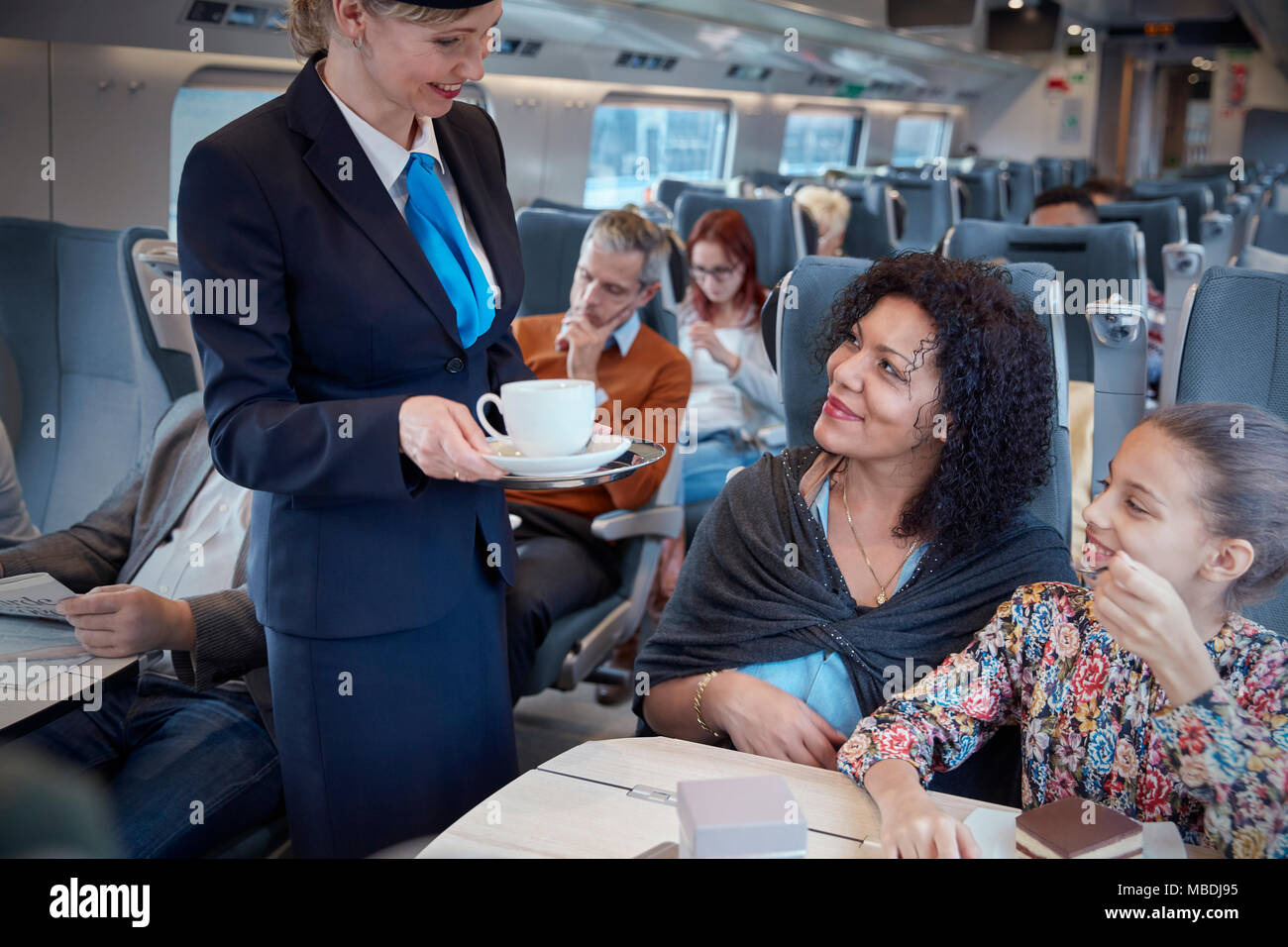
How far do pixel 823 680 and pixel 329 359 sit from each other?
0.86 metres

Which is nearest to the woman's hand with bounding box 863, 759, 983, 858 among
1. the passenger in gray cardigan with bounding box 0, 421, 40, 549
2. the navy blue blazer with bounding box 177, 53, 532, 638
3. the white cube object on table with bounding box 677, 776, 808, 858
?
the white cube object on table with bounding box 677, 776, 808, 858

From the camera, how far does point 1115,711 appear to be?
1288mm

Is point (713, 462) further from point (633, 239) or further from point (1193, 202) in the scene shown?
point (1193, 202)

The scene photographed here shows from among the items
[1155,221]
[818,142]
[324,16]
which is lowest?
[324,16]

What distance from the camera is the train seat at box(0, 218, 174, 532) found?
2.79m

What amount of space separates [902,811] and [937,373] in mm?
701

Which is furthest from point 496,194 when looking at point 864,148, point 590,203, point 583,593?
point 864,148

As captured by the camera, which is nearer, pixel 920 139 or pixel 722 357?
pixel 722 357

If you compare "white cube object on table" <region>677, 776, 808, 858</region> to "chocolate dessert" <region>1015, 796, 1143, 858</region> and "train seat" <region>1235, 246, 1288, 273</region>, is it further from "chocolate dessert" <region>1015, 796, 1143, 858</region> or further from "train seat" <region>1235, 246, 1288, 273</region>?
"train seat" <region>1235, 246, 1288, 273</region>

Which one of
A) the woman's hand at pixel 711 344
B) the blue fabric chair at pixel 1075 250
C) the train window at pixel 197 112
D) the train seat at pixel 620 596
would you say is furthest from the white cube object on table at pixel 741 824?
the train window at pixel 197 112

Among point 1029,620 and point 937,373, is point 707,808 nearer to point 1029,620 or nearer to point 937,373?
point 1029,620

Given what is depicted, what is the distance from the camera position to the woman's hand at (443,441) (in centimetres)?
121

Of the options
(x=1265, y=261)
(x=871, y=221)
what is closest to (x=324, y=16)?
(x=1265, y=261)

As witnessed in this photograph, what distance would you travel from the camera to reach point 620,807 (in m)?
1.17
